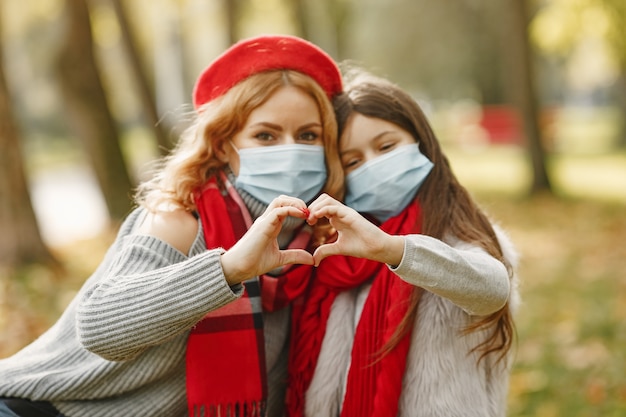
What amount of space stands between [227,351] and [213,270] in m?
0.46

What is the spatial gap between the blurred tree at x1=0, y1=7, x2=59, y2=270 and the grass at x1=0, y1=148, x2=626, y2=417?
0.25m

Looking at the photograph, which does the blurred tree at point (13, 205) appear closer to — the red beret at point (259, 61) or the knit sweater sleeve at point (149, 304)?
the red beret at point (259, 61)

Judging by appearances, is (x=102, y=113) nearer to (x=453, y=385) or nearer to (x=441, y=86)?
(x=453, y=385)

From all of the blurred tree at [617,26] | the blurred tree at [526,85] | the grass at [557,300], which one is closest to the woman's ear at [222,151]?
the grass at [557,300]

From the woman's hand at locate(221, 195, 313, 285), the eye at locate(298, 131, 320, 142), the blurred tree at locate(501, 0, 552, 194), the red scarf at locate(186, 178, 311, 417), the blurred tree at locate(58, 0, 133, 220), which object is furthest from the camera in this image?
the blurred tree at locate(501, 0, 552, 194)

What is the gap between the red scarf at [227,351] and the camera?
240cm

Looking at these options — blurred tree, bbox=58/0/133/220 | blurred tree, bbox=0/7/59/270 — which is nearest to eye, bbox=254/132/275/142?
blurred tree, bbox=0/7/59/270

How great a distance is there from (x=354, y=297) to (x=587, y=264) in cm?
586

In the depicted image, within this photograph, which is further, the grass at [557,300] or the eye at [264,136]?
the grass at [557,300]

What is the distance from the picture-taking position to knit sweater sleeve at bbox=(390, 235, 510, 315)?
2.14m

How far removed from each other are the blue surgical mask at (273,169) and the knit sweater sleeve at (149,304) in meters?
0.51

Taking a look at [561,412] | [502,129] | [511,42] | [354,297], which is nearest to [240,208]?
[354,297]

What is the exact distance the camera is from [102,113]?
372 inches

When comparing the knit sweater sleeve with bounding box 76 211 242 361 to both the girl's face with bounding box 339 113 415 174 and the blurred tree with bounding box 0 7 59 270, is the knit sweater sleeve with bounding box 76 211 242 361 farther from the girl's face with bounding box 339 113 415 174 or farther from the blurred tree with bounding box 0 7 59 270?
the blurred tree with bounding box 0 7 59 270
